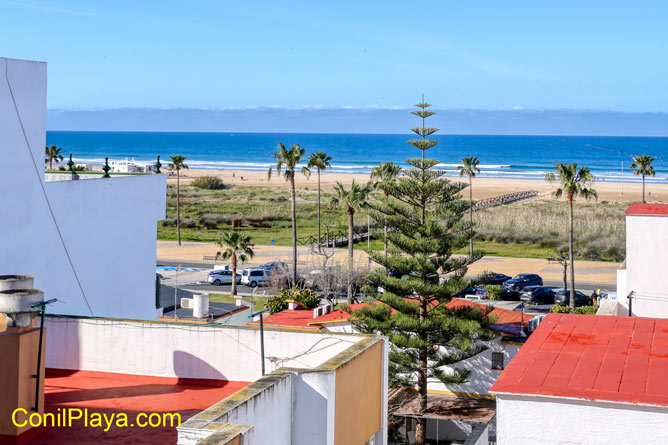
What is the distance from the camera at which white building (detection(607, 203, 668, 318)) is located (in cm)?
1594

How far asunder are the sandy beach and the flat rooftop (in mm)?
89159

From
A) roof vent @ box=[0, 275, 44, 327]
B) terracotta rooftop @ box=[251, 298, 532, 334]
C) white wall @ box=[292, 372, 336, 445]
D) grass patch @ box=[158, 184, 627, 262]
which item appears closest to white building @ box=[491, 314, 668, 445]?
white wall @ box=[292, 372, 336, 445]

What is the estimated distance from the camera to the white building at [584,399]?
25.6ft

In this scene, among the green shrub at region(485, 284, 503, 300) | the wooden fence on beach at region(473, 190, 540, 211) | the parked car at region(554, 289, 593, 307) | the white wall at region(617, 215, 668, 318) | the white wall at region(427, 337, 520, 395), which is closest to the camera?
the white wall at region(617, 215, 668, 318)

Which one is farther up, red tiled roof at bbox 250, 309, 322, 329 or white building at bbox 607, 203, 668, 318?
white building at bbox 607, 203, 668, 318

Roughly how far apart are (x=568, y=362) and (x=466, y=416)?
16183 millimetres

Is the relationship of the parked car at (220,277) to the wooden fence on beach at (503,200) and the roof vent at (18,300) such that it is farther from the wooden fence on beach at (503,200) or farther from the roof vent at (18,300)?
the wooden fence on beach at (503,200)

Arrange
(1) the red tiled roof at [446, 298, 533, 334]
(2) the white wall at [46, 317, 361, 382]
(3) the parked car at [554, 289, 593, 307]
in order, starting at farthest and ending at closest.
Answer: (3) the parked car at [554, 289, 593, 307] < (1) the red tiled roof at [446, 298, 533, 334] < (2) the white wall at [46, 317, 361, 382]

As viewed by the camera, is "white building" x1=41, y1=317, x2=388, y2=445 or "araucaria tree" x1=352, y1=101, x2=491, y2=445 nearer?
"white building" x1=41, y1=317, x2=388, y2=445

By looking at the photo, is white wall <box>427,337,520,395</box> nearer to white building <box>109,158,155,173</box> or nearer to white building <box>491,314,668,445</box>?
white building <box>109,158,155,173</box>

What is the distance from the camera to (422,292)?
89.8 feet

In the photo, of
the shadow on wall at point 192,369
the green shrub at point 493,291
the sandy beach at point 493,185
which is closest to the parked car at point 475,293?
the green shrub at point 493,291

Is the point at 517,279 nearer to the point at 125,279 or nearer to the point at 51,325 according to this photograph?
the point at 125,279

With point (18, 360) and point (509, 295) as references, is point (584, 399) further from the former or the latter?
point (509, 295)
